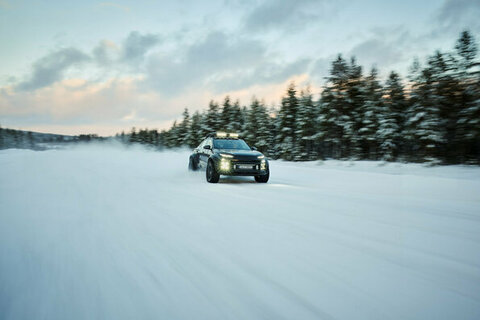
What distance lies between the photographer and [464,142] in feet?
68.9

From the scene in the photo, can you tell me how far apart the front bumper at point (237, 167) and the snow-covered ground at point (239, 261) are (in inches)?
134

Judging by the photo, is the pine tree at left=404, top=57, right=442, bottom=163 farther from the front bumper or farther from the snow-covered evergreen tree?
the snow-covered evergreen tree

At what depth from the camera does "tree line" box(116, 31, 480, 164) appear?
2177cm

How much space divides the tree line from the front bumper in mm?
19475

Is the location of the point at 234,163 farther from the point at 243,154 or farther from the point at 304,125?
the point at 304,125

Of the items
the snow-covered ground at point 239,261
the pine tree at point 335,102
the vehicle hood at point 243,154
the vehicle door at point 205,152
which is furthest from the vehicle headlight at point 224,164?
the pine tree at point 335,102

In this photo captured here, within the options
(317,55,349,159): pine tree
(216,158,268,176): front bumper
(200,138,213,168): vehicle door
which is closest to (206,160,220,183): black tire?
(216,158,268,176): front bumper

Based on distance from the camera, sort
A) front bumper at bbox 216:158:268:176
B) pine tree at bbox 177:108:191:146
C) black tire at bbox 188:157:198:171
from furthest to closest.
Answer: pine tree at bbox 177:108:191:146 → black tire at bbox 188:157:198:171 → front bumper at bbox 216:158:268:176

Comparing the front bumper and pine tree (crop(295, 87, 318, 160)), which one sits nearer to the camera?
the front bumper

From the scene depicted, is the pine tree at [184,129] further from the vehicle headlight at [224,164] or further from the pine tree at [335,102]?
the vehicle headlight at [224,164]

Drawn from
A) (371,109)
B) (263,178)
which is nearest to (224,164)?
(263,178)

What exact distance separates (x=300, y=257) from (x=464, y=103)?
2707 cm

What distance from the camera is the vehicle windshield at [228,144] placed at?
9614 millimetres

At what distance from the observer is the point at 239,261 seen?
8.28 ft
